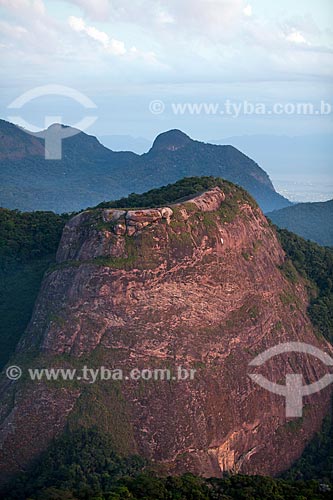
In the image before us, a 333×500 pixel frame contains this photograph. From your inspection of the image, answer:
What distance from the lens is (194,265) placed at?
90.1ft

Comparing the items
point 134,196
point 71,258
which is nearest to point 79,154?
point 134,196

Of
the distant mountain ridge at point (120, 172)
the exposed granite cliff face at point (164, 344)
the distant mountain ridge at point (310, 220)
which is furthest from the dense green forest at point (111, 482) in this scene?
the distant mountain ridge at point (120, 172)

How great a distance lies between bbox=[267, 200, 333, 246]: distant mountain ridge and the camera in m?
66.6

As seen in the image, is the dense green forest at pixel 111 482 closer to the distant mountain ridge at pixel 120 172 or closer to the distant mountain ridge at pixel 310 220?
the distant mountain ridge at pixel 310 220

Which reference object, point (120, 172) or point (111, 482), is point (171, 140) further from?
point (111, 482)

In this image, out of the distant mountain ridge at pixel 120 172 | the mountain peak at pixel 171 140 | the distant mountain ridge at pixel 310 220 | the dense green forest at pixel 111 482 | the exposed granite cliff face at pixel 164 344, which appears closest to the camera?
the dense green forest at pixel 111 482

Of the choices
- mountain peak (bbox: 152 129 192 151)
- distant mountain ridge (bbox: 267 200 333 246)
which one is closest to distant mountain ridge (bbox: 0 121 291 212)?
mountain peak (bbox: 152 129 192 151)

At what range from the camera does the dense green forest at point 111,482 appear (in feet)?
68.0

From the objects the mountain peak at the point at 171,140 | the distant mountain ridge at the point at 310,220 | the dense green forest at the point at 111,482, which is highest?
the mountain peak at the point at 171,140

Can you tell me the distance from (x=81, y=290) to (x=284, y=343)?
28.0 ft

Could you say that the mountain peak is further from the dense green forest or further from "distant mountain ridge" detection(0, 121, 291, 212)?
the dense green forest

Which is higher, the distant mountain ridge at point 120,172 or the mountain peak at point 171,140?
the mountain peak at point 171,140

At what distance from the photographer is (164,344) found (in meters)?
26.0

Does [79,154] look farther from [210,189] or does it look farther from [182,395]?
[182,395]
